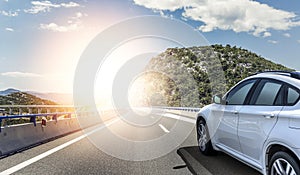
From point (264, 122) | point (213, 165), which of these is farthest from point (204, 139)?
point (264, 122)

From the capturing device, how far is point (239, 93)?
5.94 m

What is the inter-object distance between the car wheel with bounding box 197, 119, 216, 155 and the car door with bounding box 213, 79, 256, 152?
2.06ft

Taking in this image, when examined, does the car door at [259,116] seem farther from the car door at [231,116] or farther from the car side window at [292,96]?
the car door at [231,116]

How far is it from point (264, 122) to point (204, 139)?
9.83 feet

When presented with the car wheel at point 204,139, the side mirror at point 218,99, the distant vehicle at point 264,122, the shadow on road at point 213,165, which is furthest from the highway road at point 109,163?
the side mirror at point 218,99

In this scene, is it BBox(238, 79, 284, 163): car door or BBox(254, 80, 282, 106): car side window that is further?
BBox(254, 80, 282, 106): car side window

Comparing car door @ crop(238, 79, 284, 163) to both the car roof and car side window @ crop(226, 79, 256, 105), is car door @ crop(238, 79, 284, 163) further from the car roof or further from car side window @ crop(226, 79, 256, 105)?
car side window @ crop(226, 79, 256, 105)

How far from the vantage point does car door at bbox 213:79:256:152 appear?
5.46 metres

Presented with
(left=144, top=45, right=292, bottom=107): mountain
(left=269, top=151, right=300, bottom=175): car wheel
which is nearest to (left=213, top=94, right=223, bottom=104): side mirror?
(left=269, top=151, right=300, bottom=175): car wheel

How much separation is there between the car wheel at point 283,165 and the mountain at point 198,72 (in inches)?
2210

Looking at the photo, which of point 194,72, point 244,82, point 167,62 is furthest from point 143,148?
point 167,62

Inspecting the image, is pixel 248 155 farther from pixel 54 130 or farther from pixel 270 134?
pixel 54 130

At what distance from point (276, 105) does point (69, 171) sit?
3.70 meters

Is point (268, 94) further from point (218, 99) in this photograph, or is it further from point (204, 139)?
point (204, 139)
